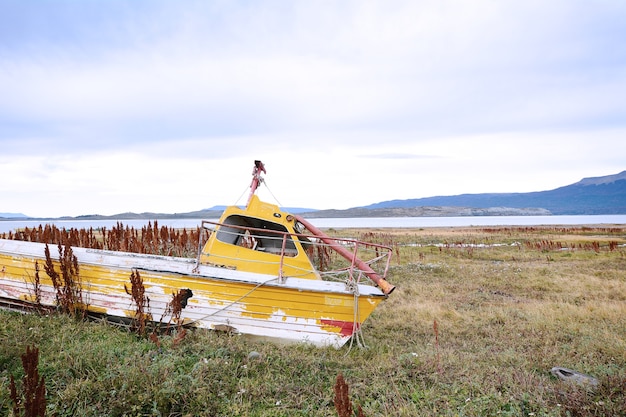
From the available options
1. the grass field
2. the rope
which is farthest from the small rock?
the rope

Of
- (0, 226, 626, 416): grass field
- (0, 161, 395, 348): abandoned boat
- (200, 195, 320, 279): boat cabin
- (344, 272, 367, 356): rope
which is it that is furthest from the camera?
(200, 195, 320, 279): boat cabin

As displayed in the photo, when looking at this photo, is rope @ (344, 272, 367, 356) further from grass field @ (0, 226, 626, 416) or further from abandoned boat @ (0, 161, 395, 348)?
grass field @ (0, 226, 626, 416)

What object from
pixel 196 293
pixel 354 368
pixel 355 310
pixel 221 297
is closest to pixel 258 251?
pixel 221 297

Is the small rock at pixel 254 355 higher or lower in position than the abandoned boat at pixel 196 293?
lower

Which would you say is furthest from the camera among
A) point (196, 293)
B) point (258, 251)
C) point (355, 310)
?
point (258, 251)

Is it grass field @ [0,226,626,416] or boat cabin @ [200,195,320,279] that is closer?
grass field @ [0,226,626,416]

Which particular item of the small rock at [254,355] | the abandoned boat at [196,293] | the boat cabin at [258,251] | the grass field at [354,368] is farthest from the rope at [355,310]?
the small rock at [254,355]

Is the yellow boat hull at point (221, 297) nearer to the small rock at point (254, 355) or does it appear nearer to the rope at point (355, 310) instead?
the rope at point (355, 310)

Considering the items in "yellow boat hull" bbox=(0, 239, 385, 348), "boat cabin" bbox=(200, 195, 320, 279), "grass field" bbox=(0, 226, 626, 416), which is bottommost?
"grass field" bbox=(0, 226, 626, 416)

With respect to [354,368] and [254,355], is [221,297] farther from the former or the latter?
[354,368]

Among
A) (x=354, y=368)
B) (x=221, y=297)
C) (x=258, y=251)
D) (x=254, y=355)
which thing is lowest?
(x=354, y=368)

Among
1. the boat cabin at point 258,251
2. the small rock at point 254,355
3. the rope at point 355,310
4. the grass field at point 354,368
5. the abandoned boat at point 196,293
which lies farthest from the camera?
the boat cabin at point 258,251

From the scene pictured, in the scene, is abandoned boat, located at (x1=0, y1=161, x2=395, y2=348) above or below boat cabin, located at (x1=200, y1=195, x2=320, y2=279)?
below

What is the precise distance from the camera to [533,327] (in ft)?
27.3
